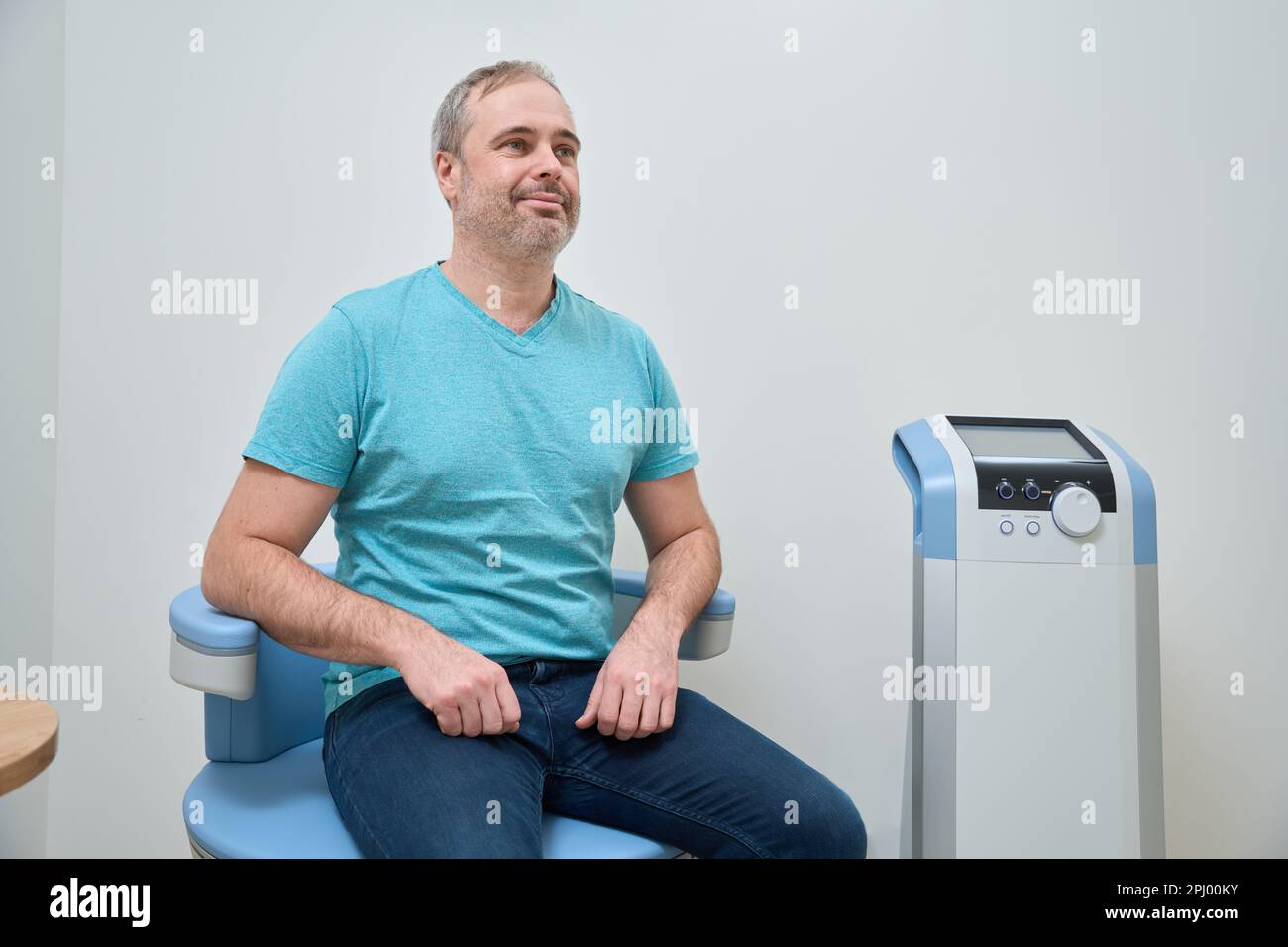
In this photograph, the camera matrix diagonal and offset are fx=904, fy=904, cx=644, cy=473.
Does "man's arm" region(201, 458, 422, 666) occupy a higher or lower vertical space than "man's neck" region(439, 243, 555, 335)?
lower

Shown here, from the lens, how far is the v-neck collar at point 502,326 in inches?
49.3

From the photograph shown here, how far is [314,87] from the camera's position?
5.73 ft

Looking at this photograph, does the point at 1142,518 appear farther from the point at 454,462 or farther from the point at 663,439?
the point at 454,462

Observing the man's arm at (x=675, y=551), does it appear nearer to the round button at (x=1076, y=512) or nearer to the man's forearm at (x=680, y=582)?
the man's forearm at (x=680, y=582)

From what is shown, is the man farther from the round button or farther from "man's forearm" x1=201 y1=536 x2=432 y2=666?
the round button

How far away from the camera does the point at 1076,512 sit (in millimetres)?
1186

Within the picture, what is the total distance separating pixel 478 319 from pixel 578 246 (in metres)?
0.57

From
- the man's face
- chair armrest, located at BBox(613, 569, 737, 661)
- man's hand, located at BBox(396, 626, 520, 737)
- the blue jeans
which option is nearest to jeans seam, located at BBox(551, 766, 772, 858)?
the blue jeans

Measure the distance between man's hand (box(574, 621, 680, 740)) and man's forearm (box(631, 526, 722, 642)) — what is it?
51 mm

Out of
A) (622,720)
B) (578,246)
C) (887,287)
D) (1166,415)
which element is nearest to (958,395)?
(887,287)

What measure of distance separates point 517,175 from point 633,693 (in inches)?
28.9

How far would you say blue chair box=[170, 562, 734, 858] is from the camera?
1012 millimetres

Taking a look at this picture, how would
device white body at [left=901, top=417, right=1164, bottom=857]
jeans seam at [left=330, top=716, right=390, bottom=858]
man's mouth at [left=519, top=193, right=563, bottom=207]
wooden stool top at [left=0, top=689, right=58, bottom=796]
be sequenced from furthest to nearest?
1. man's mouth at [left=519, top=193, right=563, bottom=207]
2. device white body at [left=901, top=417, right=1164, bottom=857]
3. jeans seam at [left=330, top=716, right=390, bottom=858]
4. wooden stool top at [left=0, top=689, right=58, bottom=796]
